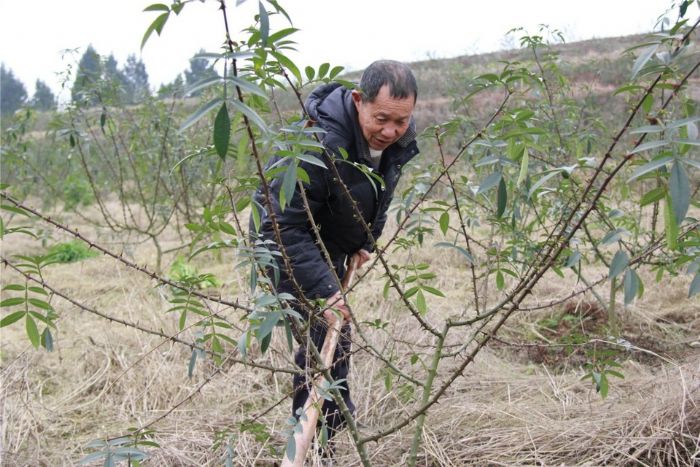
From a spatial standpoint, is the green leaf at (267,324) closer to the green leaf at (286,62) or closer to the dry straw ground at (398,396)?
the dry straw ground at (398,396)

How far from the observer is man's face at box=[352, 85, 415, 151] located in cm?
206

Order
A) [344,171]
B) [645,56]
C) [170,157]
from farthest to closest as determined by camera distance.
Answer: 1. [170,157]
2. [344,171]
3. [645,56]

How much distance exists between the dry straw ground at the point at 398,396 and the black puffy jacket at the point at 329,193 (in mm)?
326

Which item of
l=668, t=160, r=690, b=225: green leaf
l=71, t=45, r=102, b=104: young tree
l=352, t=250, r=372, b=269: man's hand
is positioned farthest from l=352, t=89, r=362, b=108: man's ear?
l=71, t=45, r=102, b=104: young tree

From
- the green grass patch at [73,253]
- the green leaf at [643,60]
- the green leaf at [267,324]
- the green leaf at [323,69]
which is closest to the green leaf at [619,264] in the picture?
the green leaf at [643,60]

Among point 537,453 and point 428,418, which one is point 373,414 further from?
point 537,453

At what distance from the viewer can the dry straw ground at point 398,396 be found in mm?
2143

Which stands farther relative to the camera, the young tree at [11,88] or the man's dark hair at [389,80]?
the young tree at [11,88]

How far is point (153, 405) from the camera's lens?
302 cm

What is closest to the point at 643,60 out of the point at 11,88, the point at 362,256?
the point at 362,256

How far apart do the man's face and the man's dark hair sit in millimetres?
16

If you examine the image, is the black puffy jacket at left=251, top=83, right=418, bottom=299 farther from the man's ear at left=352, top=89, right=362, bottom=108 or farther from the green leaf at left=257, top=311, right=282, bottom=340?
the green leaf at left=257, top=311, right=282, bottom=340

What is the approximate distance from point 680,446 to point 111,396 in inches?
101

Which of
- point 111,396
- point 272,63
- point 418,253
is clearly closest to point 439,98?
point 418,253
